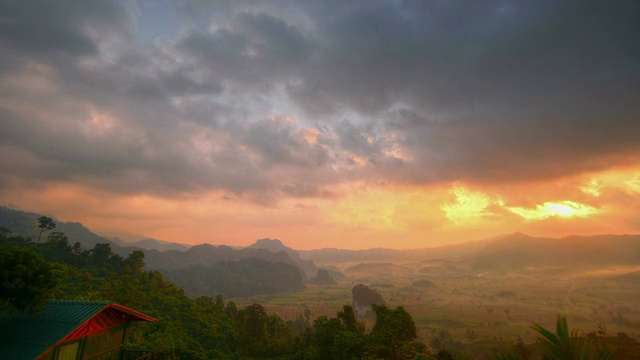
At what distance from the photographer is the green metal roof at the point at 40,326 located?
16.0 metres

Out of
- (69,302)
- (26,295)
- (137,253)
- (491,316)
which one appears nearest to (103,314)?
(69,302)

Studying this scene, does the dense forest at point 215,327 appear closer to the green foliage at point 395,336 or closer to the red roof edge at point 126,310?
the green foliage at point 395,336

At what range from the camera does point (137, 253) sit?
90.6 metres

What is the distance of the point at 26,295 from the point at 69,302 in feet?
9.73

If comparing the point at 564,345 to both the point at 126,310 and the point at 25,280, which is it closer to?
the point at 126,310

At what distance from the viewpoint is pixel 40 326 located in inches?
690

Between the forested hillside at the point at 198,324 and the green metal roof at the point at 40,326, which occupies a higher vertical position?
the green metal roof at the point at 40,326

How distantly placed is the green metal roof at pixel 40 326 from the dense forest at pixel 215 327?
72 cm

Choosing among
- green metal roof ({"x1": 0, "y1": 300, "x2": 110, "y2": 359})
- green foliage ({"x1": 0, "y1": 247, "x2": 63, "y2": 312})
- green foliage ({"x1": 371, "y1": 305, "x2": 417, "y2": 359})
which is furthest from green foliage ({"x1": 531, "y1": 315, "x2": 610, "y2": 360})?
green foliage ({"x1": 371, "y1": 305, "x2": 417, "y2": 359})

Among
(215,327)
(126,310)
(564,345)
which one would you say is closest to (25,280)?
(126,310)

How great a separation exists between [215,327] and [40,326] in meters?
46.1

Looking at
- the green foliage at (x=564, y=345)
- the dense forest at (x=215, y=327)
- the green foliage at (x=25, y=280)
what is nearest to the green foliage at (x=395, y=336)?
the dense forest at (x=215, y=327)

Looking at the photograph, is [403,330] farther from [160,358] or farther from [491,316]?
[491,316]

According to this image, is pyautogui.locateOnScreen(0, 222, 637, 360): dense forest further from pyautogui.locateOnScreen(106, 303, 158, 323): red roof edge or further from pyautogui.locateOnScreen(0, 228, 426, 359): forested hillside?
pyautogui.locateOnScreen(106, 303, 158, 323): red roof edge
